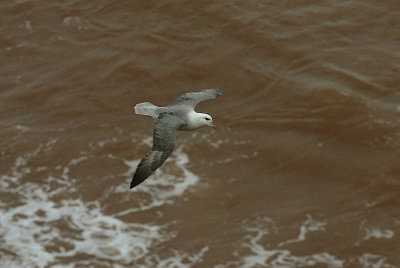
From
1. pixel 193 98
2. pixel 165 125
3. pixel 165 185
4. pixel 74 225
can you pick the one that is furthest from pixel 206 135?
pixel 165 125

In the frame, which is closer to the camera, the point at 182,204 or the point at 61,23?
the point at 182,204

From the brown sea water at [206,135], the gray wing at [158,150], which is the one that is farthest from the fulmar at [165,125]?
the brown sea water at [206,135]

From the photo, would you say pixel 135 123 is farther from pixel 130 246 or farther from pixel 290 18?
pixel 290 18

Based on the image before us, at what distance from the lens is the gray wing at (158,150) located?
1198cm

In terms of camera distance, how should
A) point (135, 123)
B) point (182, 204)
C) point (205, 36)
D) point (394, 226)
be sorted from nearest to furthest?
point (394, 226)
point (182, 204)
point (135, 123)
point (205, 36)

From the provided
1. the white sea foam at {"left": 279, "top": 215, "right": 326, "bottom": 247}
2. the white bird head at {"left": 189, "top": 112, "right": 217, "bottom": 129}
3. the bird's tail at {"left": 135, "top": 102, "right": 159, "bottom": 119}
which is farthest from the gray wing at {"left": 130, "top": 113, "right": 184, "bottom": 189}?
the white sea foam at {"left": 279, "top": 215, "right": 326, "bottom": 247}

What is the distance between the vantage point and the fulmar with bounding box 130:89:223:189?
12047 mm

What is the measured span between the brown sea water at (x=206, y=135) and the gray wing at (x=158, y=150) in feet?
17.6

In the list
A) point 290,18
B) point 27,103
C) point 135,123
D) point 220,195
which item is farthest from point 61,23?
point 220,195

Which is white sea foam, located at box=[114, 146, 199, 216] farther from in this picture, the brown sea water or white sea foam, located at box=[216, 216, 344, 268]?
white sea foam, located at box=[216, 216, 344, 268]

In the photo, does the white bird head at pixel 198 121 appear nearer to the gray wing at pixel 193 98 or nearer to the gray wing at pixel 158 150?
the gray wing at pixel 158 150

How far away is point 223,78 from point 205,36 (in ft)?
7.12

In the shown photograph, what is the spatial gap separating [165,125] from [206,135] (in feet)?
25.2

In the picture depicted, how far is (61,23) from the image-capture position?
23.5 m
